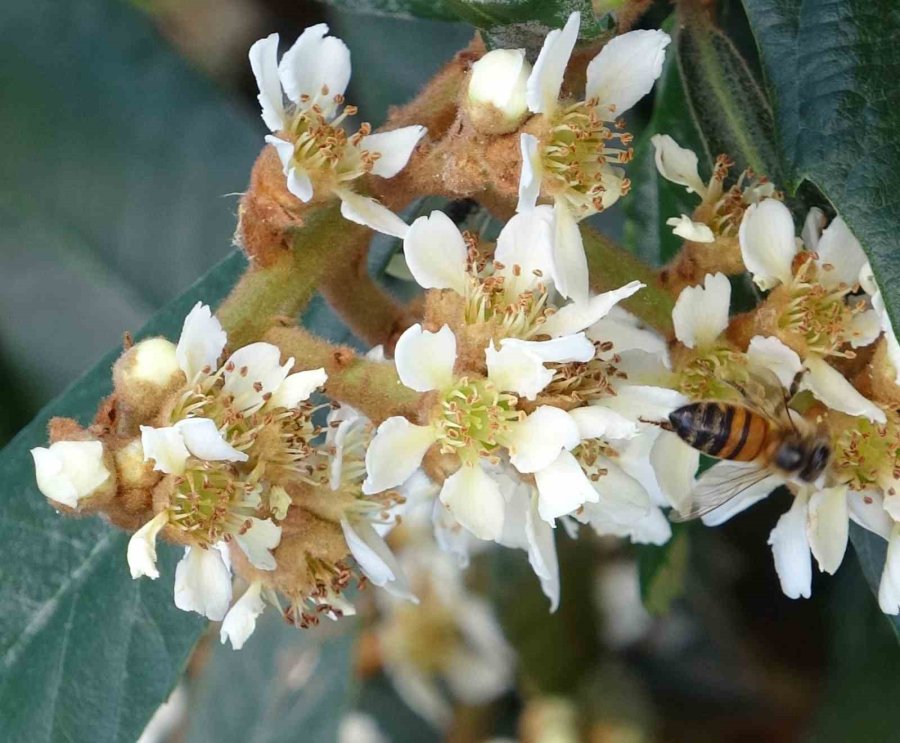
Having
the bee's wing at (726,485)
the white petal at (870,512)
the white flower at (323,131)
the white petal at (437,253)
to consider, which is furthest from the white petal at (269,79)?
the white petal at (870,512)

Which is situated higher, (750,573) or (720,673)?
(750,573)

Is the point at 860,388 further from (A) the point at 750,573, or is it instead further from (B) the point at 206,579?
(A) the point at 750,573

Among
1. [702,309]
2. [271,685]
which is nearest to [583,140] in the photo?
[702,309]

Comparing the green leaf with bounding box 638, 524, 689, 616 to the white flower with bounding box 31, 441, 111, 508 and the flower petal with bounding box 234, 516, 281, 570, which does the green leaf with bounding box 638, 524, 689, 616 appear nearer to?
the flower petal with bounding box 234, 516, 281, 570

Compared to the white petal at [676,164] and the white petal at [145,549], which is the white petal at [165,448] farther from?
the white petal at [676,164]

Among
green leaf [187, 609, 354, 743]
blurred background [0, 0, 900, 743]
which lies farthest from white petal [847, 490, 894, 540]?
green leaf [187, 609, 354, 743]

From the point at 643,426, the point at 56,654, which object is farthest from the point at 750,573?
the point at 56,654
